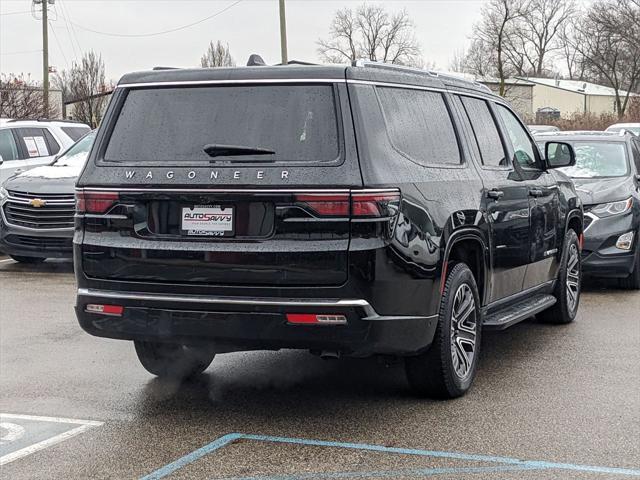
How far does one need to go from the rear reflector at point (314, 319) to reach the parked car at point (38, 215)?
24.1ft

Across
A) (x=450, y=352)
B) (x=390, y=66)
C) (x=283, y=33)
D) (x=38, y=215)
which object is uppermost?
(x=283, y=33)

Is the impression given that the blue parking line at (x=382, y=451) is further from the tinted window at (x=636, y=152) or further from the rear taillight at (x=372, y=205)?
the tinted window at (x=636, y=152)

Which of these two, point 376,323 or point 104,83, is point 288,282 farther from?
point 104,83

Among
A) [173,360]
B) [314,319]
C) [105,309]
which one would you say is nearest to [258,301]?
[314,319]

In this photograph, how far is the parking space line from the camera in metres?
4.77

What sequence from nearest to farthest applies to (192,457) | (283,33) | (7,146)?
(192,457) → (7,146) → (283,33)

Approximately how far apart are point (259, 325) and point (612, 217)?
20.1 ft

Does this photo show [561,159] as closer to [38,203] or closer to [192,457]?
[192,457]

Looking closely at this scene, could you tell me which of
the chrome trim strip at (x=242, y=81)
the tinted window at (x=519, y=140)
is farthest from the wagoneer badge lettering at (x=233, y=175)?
the tinted window at (x=519, y=140)

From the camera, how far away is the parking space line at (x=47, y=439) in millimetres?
4770

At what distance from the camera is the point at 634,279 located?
1016cm

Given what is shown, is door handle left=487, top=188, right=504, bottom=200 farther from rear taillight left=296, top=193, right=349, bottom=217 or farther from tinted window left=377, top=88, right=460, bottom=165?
rear taillight left=296, top=193, right=349, bottom=217

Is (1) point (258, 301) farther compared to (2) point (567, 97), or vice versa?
(2) point (567, 97)

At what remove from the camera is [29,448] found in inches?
192
